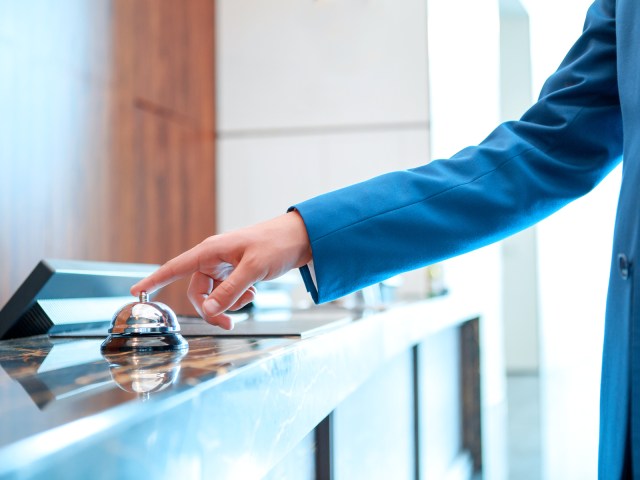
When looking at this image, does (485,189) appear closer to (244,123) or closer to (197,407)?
(197,407)

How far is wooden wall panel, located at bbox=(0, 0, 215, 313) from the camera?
370 centimetres

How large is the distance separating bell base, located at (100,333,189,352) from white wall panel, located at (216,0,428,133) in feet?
16.2

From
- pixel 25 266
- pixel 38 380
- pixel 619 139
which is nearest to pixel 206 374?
pixel 38 380

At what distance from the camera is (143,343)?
896 millimetres

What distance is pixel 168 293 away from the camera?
5223mm

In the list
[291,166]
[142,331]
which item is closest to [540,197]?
[142,331]

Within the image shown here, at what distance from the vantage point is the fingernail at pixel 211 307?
0.84 metres

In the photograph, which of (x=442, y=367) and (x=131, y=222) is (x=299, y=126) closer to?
(x=131, y=222)

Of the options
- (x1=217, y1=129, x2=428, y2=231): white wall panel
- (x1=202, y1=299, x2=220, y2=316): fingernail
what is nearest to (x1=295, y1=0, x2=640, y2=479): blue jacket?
(x1=202, y1=299, x2=220, y2=316): fingernail

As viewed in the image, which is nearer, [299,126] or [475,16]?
[299,126]

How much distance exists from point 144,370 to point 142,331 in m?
0.21

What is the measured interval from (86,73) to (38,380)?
3.84m

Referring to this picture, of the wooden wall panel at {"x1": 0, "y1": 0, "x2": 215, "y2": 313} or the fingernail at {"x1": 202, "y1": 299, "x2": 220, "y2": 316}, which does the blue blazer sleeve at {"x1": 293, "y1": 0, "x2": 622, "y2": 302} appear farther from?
the wooden wall panel at {"x1": 0, "y1": 0, "x2": 215, "y2": 313}

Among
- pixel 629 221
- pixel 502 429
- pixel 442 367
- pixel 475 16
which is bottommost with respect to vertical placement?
pixel 502 429
